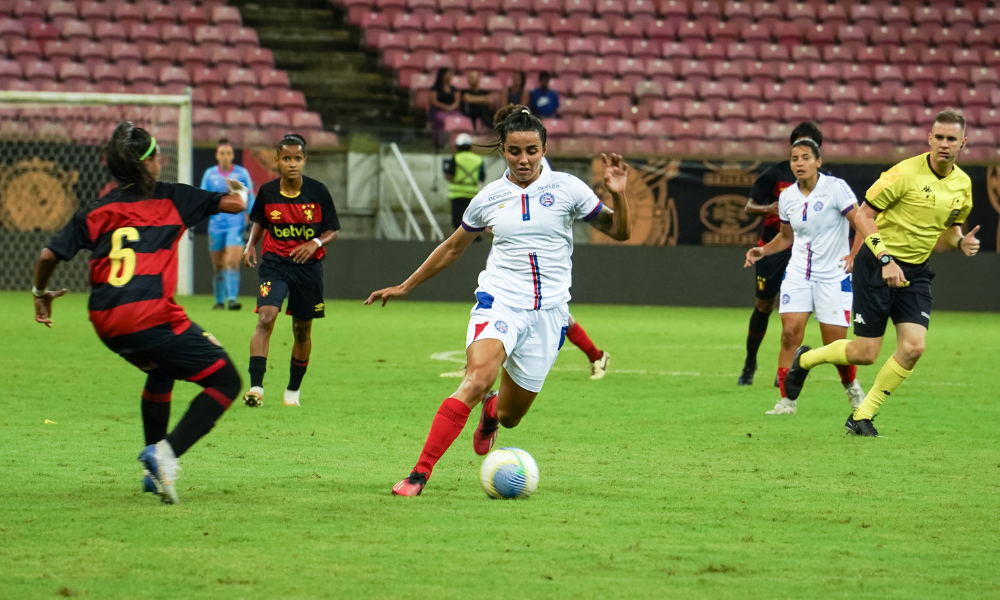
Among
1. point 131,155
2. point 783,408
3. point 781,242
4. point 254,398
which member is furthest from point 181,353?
point 781,242

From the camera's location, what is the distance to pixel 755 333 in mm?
10477

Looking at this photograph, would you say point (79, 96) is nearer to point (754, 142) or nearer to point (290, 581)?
point (754, 142)

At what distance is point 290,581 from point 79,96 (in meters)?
15.6

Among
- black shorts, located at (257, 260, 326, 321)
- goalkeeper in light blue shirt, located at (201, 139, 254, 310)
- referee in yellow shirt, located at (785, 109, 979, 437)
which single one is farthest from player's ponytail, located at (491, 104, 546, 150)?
goalkeeper in light blue shirt, located at (201, 139, 254, 310)

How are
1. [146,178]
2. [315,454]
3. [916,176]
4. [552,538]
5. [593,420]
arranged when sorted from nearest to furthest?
1. [552,538]
2. [146,178]
3. [315,454]
4. [916,176]
5. [593,420]

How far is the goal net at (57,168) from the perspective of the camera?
1905 centimetres

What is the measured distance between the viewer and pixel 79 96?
18203mm

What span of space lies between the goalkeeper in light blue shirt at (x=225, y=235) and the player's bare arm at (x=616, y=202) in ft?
34.3

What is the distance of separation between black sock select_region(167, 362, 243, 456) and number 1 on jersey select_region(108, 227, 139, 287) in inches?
22.6

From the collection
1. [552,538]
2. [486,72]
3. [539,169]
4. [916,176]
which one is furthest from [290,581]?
[486,72]

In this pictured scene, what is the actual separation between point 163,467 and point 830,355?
179 inches

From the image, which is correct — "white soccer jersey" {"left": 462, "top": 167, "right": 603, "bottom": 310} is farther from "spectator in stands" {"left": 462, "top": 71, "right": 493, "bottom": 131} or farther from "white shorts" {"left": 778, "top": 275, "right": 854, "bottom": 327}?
"spectator in stands" {"left": 462, "top": 71, "right": 493, "bottom": 131}

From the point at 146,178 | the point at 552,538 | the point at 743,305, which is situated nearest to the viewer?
the point at 552,538

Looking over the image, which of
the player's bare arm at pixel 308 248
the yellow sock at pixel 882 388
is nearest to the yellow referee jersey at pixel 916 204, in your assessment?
the yellow sock at pixel 882 388
